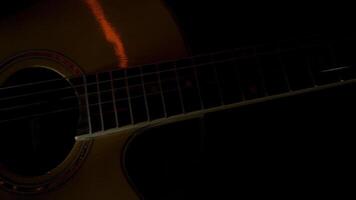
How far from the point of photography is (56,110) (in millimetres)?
665

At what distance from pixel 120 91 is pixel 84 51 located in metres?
0.13

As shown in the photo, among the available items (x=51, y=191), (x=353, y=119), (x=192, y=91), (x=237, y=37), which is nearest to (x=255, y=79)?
(x=192, y=91)

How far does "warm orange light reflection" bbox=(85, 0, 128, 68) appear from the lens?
0.64 meters

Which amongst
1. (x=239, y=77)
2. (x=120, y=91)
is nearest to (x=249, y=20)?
(x=239, y=77)

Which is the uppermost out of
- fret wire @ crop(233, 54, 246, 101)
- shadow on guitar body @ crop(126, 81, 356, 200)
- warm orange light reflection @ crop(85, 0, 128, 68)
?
warm orange light reflection @ crop(85, 0, 128, 68)

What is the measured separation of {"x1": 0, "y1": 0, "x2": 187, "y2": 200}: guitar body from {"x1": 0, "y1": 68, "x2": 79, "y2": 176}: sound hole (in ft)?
0.11

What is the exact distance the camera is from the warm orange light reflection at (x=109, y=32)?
642 mm

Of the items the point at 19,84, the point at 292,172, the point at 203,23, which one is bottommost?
the point at 292,172

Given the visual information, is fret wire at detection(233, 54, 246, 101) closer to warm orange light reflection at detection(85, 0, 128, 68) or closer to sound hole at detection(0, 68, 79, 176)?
warm orange light reflection at detection(85, 0, 128, 68)

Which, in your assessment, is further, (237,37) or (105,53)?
(237,37)

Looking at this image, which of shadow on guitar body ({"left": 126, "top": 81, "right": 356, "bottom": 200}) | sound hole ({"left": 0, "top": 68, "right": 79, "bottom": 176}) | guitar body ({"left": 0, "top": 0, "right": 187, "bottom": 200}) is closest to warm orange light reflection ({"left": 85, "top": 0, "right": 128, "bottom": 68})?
guitar body ({"left": 0, "top": 0, "right": 187, "bottom": 200})

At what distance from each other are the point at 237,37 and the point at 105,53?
1.11 ft

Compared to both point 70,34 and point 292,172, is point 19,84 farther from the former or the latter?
point 292,172

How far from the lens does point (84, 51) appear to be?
2.15 ft
